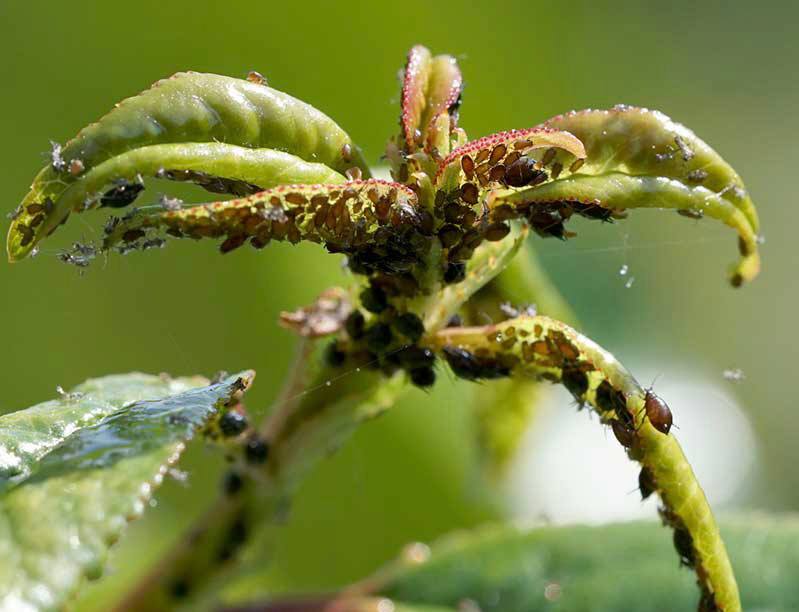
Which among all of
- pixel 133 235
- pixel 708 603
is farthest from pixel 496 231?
pixel 708 603

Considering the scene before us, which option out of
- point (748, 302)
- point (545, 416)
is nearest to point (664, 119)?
point (545, 416)

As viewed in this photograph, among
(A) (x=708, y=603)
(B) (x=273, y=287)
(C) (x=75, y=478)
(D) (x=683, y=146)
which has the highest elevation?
(B) (x=273, y=287)

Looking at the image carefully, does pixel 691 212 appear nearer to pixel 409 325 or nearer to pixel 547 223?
pixel 547 223

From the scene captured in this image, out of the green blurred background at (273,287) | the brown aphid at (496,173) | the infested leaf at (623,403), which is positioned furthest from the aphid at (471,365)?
the green blurred background at (273,287)

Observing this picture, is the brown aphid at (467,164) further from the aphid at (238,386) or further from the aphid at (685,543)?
the aphid at (685,543)

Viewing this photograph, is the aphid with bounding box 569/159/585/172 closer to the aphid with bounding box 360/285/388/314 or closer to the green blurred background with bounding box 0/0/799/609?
the aphid with bounding box 360/285/388/314

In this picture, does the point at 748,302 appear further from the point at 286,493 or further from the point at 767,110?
the point at 286,493
